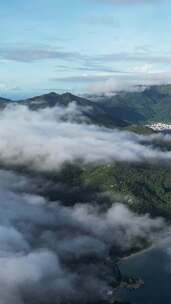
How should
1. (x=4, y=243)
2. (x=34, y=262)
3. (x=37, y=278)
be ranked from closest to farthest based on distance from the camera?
(x=37, y=278), (x=34, y=262), (x=4, y=243)

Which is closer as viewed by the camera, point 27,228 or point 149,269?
point 149,269

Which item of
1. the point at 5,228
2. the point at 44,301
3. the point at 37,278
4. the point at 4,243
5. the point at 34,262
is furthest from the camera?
the point at 5,228

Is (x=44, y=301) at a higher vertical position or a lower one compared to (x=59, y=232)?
lower

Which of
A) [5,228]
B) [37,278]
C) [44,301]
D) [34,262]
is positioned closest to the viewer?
[44,301]

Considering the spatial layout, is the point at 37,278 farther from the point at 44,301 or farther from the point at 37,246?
the point at 37,246

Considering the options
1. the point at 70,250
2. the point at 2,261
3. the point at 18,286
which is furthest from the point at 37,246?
the point at 18,286

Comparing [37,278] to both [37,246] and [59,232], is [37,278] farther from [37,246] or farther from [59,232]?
[59,232]
